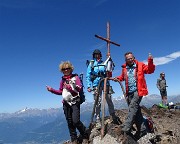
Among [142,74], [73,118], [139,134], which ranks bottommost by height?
[139,134]

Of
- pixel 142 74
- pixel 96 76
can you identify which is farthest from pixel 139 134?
pixel 96 76

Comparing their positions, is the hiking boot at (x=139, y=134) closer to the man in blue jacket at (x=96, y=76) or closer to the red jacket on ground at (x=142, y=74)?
the man in blue jacket at (x=96, y=76)

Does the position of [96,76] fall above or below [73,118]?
above

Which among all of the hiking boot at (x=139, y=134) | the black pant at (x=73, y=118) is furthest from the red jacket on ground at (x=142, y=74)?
the black pant at (x=73, y=118)

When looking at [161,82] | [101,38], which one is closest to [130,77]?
[101,38]

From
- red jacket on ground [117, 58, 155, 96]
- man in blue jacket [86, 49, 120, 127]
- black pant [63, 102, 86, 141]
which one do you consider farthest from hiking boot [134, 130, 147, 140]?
black pant [63, 102, 86, 141]

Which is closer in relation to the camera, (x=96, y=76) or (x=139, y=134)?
(x=139, y=134)

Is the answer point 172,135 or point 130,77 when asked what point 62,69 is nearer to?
point 130,77

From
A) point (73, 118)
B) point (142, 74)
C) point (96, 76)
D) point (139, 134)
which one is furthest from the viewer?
point (96, 76)

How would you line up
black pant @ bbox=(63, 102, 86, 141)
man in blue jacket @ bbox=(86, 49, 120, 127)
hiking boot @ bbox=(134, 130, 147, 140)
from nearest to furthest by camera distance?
1. black pant @ bbox=(63, 102, 86, 141)
2. hiking boot @ bbox=(134, 130, 147, 140)
3. man in blue jacket @ bbox=(86, 49, 120, 127)

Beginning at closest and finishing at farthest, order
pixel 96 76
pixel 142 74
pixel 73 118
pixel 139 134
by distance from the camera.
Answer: pixel 142 74, pixel 73 118, pixel 139 134, pixel 96 76

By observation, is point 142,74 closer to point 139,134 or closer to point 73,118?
point 139,134

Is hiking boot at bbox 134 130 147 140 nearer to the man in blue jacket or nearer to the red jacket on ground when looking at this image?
the man in blue jacket

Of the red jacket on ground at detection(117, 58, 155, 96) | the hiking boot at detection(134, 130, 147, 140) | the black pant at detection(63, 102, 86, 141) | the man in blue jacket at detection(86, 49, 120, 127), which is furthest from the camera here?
the man in blue jacket at detection(86, 49, 120, 127)
